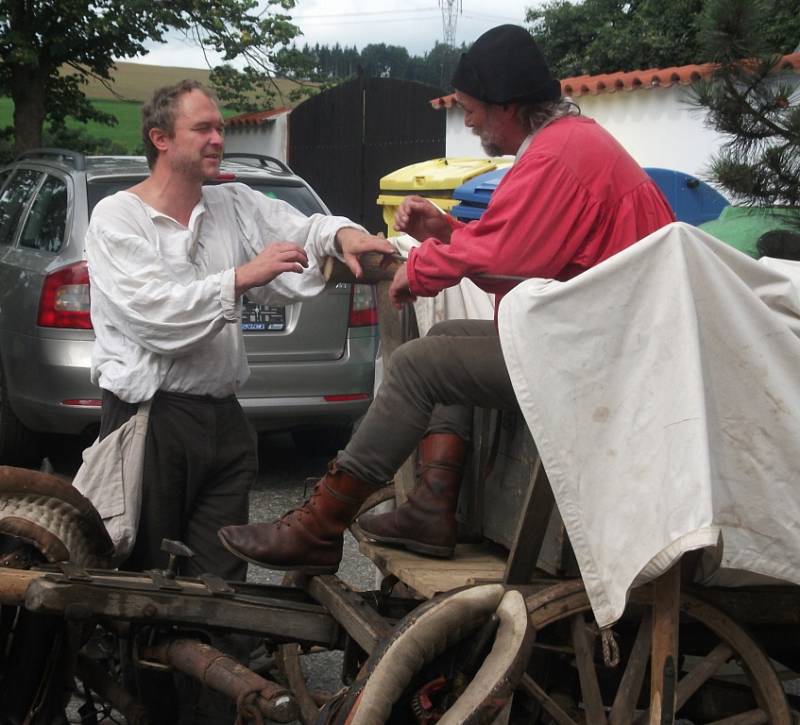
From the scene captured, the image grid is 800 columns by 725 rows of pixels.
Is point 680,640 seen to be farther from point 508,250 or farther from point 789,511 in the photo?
point 508,250

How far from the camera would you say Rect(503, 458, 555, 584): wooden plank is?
9.57 feet

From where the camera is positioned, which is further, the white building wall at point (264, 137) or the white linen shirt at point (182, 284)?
the white building wall at point (264, 137)

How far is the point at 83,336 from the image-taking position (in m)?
6.23

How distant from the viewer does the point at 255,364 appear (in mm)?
6500

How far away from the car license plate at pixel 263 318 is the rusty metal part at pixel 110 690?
10.6ft

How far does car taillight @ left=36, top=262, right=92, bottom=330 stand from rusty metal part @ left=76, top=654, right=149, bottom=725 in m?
3.08

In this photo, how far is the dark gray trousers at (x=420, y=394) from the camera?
10.3 ft

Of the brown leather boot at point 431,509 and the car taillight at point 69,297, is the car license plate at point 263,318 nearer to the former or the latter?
the car taillight at point 69,297

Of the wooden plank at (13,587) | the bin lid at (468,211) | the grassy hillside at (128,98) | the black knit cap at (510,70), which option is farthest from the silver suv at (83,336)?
the grassy hillside at (128,98)

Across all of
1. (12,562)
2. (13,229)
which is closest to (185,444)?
(12,562)

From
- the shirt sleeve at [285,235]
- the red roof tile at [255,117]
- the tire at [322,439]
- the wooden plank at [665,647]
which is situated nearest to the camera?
the wooden plank at [665,647]

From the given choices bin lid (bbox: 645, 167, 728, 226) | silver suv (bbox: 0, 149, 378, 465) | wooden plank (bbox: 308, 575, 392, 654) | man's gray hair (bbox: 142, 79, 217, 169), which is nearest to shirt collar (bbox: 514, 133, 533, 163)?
man's gray hair (bbox: 142, 79, 217, 169)

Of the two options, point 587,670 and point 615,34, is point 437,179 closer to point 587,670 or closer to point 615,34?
point 587,670

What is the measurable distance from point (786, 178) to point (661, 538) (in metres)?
3.97
